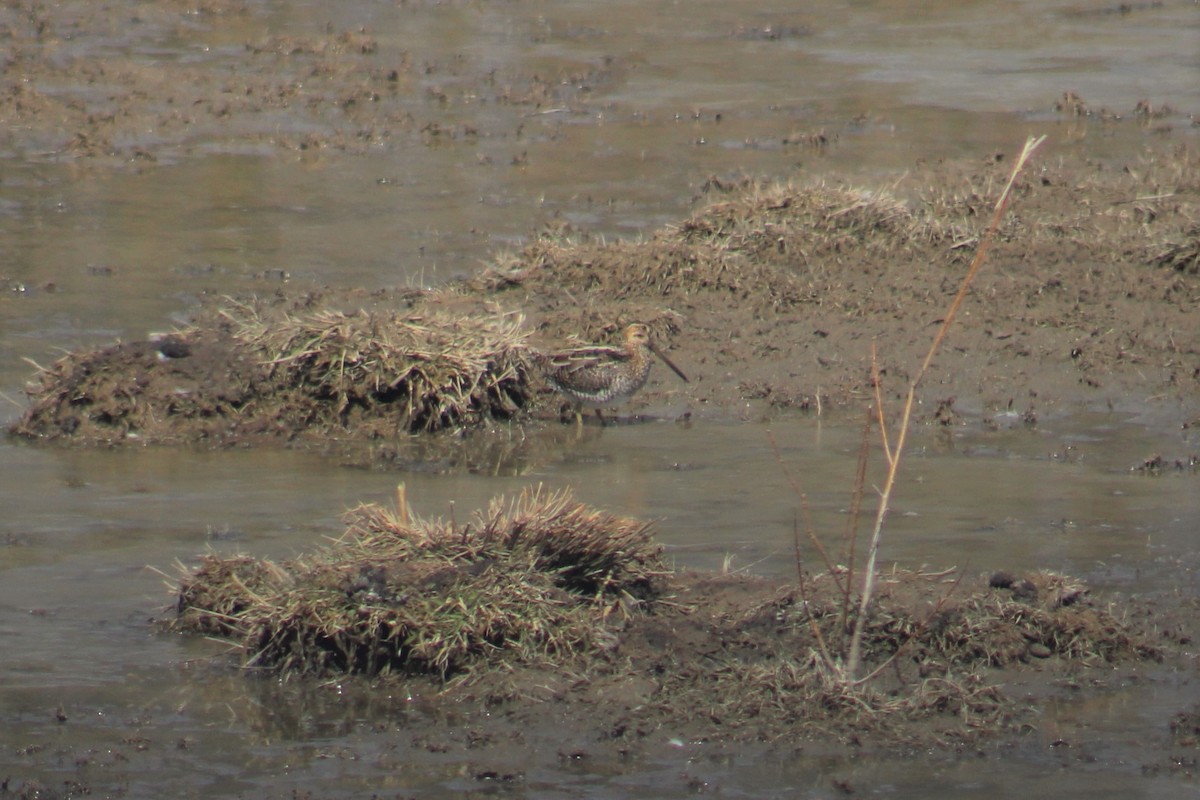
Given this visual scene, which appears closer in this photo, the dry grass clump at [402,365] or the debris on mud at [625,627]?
the debris on mud at [625,627]

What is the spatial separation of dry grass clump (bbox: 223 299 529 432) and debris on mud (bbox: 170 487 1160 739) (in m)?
2.81

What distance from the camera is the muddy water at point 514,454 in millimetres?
6172

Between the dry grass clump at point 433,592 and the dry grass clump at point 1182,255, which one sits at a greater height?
the dry grass clump at point 1182,255

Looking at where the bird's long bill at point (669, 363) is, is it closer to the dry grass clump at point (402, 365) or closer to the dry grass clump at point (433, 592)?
the dry grass clump at point (402, 365)

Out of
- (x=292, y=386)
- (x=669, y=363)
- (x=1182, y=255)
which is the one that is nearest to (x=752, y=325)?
(x=669, y=363)

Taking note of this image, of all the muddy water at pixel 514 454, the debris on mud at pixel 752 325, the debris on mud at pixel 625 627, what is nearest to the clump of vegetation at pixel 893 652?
the debris on mud at pixel 625 627

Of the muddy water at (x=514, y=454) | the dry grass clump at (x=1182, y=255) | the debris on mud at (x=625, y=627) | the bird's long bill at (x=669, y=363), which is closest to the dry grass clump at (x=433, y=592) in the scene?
the debris on mud at (x=625, y=627)

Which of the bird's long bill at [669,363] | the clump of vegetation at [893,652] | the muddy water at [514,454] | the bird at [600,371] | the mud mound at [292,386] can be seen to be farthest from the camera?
the bird's long bill at [669,363]

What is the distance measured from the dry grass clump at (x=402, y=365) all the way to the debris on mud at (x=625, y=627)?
9.23ft

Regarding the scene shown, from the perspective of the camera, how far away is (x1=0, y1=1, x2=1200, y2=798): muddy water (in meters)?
6.17

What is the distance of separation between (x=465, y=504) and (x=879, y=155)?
871cm

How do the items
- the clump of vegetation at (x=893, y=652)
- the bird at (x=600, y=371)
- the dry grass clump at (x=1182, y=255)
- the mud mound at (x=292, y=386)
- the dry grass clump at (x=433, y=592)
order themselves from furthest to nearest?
the dry grass clump at (x=1182, y=255) → the bird at (x=600, y=371) → the mud mound at (x=292, y=386) → the dry grass clump at (x=433, y=592) → the clump of vegetation at (x=893, y=652)

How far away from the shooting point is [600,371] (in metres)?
10.3

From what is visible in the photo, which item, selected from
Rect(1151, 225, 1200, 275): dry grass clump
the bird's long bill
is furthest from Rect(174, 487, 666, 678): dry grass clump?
Rect(1151, 225, 1200, 275): dry grass clump
